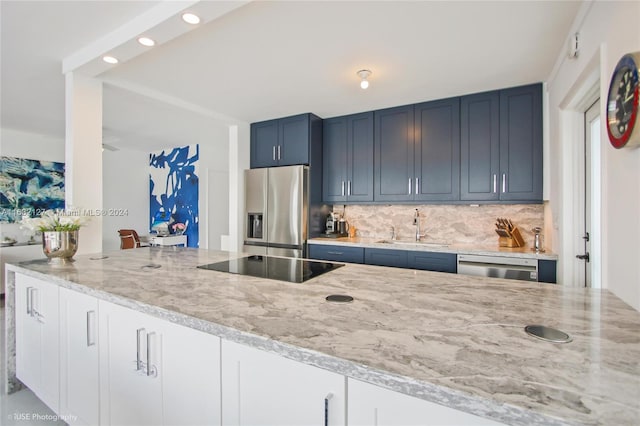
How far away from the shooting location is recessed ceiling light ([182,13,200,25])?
167cm

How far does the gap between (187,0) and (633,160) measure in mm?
2167

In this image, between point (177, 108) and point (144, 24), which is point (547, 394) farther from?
point (177, 108)

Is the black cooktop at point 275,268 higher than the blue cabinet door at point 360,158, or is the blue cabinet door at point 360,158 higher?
the blue cabinet door at point 360,158

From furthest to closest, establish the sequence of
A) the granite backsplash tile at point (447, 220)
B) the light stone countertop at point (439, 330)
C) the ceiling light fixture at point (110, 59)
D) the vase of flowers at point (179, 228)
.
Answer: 1. the vase of flowers at point (179, 228)
2. the granite backsplash tile at point (447, 220)
3. the ceiling light fixture at point (110, 59)
4. the light stone countertop at point (439, 330)

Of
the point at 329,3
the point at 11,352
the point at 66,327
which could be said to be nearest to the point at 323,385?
the point at 66,327

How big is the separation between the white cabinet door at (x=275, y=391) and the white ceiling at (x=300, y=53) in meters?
1.81

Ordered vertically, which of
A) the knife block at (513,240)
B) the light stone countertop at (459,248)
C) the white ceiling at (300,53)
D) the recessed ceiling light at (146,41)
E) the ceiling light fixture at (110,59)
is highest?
the white ceiling at (300,53)

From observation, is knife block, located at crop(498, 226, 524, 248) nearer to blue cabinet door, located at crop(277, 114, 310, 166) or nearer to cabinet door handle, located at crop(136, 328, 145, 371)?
blue cabinet door, located at crop(277, 114, 310, 166)

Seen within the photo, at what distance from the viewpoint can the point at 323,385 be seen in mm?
720

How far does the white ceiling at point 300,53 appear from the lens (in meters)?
1.77

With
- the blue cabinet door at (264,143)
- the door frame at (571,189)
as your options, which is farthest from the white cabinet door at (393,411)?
the blue cabinet door at (264,143)

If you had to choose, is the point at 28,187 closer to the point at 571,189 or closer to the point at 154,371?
the point at 154,371

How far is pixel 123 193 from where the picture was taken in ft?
19.5

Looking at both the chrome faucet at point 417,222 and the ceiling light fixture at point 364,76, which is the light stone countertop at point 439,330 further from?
the chrome faucet at point 417,222
